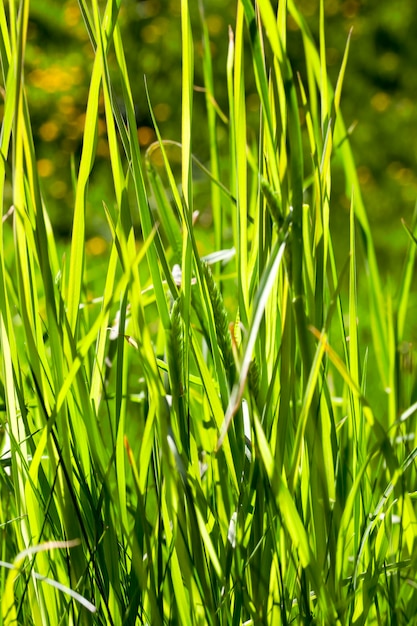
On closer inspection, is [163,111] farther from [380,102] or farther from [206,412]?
[206,412]

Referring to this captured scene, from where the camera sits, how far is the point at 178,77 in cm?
375

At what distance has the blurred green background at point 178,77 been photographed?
347 centimetres

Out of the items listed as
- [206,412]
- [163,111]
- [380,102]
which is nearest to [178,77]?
[163,111]

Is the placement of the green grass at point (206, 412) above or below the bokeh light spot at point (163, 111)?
above

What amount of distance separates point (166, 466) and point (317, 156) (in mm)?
287

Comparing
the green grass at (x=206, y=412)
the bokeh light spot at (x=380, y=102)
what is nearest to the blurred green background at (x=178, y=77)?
the bokeh light spot at (x=380, y=102)

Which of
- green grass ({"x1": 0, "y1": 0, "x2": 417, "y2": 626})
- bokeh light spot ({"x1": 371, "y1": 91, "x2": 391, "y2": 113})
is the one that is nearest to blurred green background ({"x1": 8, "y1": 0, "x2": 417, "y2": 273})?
bokeh light spot ({"x1": 371, "y1": 91, "x2": 391, "y2": 113})

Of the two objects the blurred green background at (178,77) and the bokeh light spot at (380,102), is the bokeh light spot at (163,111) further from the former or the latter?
the bokeh light spot at (380,102)

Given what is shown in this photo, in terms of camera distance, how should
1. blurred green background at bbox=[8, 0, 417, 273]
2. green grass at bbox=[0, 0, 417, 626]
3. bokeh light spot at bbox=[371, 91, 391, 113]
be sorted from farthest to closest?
bokeh light spot at bbox=[371, 91, 391, 113]
blurred green background at bbox=[8, 0, 417, 273]
green grass at bbox=[0, 0, 417, 626]

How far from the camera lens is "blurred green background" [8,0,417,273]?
347cm

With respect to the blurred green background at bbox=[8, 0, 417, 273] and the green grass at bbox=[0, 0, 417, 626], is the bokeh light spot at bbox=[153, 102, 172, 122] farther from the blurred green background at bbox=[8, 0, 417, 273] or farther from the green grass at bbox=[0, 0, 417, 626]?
the green grass at bbox=[0, 0, 417, 626]

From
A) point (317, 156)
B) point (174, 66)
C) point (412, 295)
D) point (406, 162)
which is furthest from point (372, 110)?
point (317, 156)

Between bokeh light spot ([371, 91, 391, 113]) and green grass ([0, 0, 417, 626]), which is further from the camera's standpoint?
bokeh light spot ([371, 91, 391, 113])

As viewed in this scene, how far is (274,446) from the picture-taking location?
562 mm
